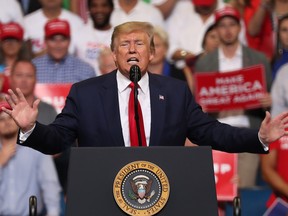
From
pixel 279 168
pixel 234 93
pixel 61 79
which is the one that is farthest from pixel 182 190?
pixel 61 79

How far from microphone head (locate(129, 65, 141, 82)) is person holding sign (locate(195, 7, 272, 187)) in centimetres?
330

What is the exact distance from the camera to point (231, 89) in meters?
7.24

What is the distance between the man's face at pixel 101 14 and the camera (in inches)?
319

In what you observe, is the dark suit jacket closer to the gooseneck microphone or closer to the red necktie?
the red necktie

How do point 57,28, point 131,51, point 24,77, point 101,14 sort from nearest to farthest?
point 131,51, point 24,77, point 57,28, point 101,14

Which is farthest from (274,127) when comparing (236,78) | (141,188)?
(236,78)

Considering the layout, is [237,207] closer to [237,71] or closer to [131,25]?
[131,25]

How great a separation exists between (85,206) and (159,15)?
476 cm

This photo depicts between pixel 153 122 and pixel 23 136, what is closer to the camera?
pixel 23 136

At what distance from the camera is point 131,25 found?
14.2 ft

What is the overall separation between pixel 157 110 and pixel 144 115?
0.07m

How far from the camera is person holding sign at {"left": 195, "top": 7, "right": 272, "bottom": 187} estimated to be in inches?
283

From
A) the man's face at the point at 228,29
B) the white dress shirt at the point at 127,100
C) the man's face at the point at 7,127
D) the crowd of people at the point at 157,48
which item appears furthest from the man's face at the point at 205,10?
the white dress shirt at the point at 127,100

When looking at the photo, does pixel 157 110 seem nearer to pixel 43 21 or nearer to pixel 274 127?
pixel 274 127
